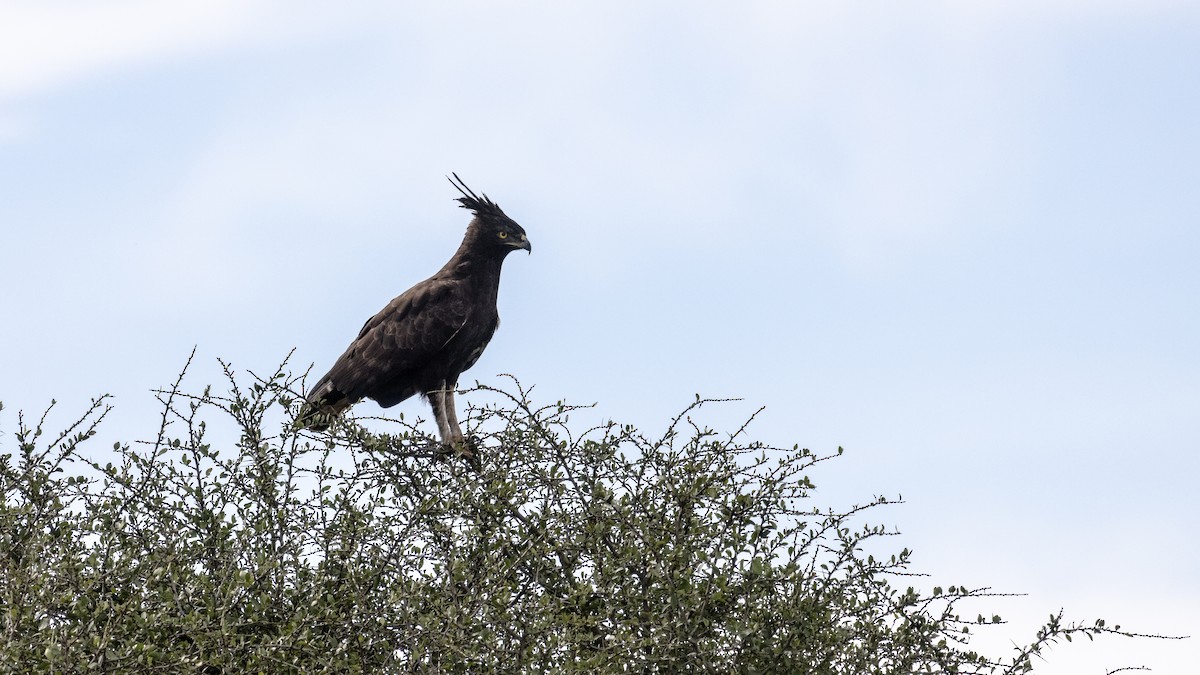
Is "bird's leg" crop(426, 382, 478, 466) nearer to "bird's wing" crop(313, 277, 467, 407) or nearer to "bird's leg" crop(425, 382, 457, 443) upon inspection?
"bird's leg" crop(425, 382, 457, 443)

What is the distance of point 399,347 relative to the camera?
9.95 m

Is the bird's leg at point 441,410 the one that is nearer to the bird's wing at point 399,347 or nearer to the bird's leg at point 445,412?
the bird's leg at point 445,412

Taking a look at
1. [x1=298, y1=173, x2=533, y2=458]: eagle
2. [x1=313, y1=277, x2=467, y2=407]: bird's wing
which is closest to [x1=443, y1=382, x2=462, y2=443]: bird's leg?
[x1=298, y1=173, x2=533, y2=458]: eagle

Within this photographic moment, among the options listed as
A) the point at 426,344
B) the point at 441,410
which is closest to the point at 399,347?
the point at 426,344

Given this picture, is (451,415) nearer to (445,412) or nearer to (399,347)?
(445,412)

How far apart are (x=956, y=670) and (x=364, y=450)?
3.08 m

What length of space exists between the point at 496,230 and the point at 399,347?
4.73 feet

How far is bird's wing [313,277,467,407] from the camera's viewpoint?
9945 millimetres

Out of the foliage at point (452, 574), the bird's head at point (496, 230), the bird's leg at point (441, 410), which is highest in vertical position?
the bird's head at point (496, 230)

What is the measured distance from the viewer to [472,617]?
5.25m

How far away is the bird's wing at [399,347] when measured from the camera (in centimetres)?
995

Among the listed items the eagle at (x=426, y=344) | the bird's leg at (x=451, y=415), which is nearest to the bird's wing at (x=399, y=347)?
the eagle at (x=426, y=344)

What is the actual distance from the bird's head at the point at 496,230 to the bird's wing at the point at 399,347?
62 centimetres

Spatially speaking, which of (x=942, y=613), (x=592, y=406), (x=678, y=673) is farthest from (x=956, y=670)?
(x=592, y=406)
